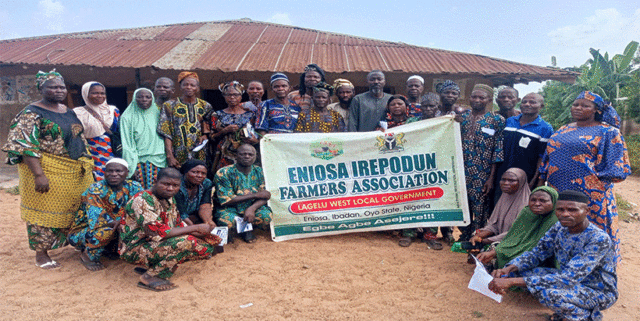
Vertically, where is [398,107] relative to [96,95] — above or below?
below

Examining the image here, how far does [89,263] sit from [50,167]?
0.92m

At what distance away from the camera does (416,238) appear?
14.6 feet

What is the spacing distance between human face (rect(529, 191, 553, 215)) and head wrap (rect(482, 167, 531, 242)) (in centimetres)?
48

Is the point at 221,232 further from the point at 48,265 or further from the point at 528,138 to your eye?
the point at 528,138

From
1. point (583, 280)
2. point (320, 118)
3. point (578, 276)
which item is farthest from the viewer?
point (320, 118)

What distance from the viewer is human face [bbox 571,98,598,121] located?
3316mm

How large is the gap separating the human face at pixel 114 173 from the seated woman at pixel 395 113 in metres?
2.58

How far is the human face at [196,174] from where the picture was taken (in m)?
3.78

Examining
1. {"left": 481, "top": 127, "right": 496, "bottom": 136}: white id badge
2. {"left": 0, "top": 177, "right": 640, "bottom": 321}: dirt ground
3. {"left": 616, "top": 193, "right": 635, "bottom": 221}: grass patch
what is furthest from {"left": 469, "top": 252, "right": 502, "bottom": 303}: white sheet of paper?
{"left": 616, "top": 193, "right": 635, "bottom": 221}: grass patch

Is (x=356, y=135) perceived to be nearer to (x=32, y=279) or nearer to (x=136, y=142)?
(x=136, y=142)

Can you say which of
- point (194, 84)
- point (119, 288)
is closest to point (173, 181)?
point (119, 288)

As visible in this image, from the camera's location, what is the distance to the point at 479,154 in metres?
4.12

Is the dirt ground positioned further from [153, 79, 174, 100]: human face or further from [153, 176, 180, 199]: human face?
[153, 79, 174, 100]: human face

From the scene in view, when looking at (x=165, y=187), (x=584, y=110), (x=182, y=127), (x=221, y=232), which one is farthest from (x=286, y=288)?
(x=584, y=110)
